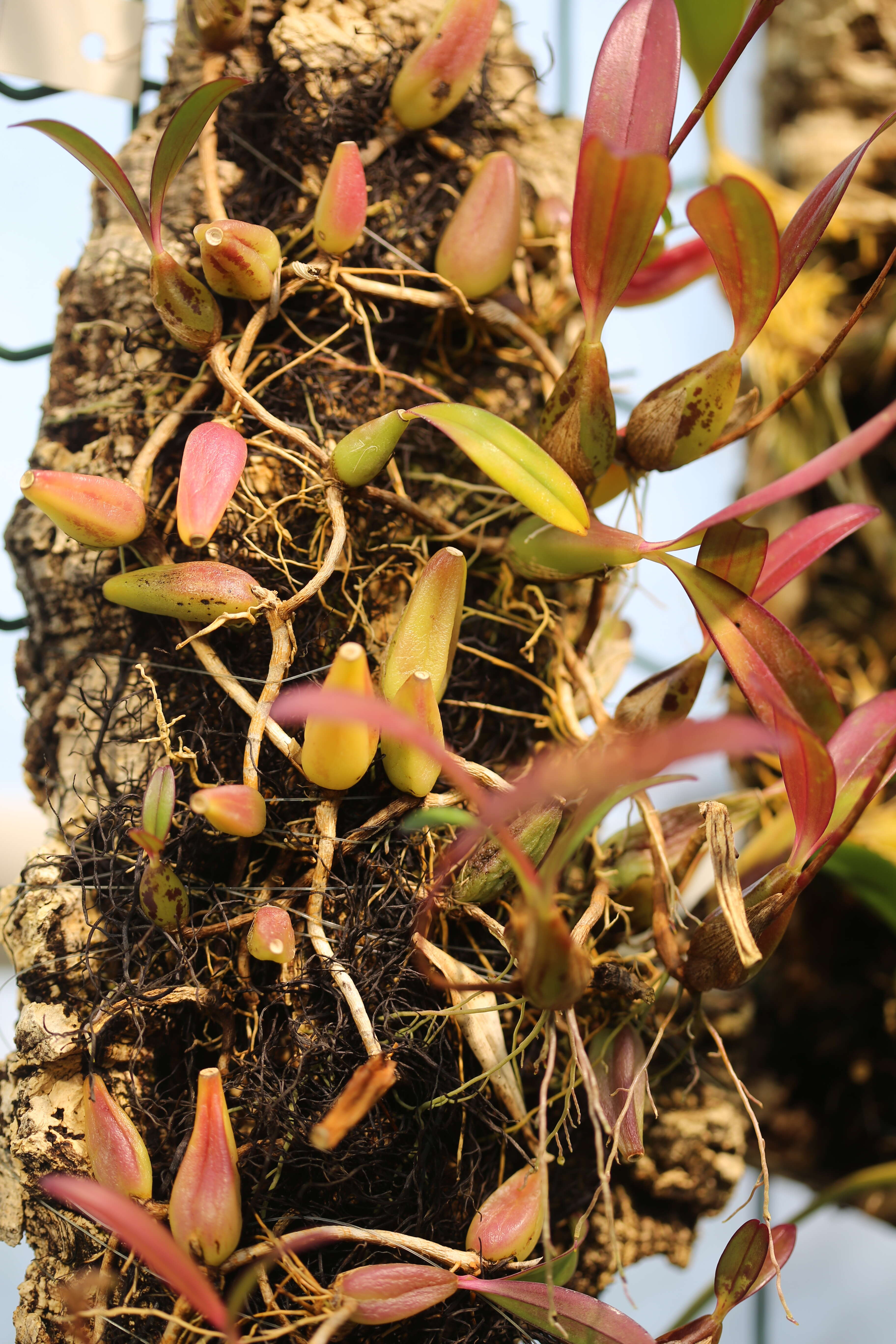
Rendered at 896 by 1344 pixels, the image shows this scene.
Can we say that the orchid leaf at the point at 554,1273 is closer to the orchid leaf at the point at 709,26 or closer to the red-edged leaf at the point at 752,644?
the red-edged leaf at the point at 752,644

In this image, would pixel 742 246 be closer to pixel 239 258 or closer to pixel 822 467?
pixel 822 467

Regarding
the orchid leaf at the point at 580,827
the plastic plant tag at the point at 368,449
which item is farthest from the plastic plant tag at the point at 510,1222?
the plastic plant tag at the point at 368,449

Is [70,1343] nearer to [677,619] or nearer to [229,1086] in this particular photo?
[229,1086]

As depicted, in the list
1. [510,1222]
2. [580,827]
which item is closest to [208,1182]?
[510,1222]

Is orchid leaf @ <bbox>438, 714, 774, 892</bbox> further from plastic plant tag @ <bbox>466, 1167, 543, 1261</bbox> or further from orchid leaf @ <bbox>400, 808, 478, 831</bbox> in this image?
plastic plant tag @ <bbox>466, 1167, 543, 1261</bbox>

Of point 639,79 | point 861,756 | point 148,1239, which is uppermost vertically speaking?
point 639,79
